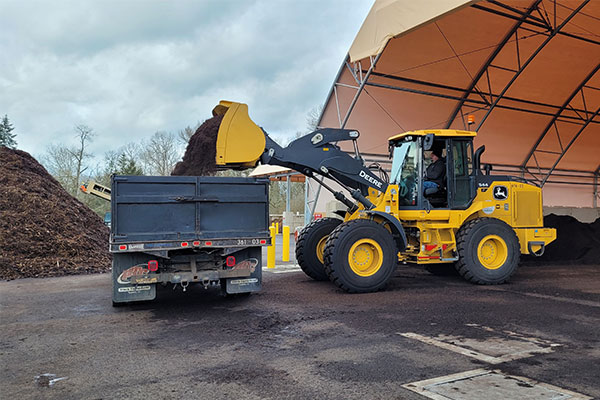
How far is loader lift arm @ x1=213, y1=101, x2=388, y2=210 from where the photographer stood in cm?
786

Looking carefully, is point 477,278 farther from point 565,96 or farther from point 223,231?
point 565,96

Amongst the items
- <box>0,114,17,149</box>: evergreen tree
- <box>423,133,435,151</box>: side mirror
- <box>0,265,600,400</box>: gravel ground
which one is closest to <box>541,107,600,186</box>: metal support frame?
<box>0,265,600,400</box>: gravel ground

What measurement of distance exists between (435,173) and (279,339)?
5.42 m

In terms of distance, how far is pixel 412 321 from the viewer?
641 cm

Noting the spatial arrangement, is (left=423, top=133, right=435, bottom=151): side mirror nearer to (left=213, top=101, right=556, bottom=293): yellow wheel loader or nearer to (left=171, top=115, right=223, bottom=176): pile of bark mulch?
(left=213, top=101, right=556, bottom=293): yellow wheel loader

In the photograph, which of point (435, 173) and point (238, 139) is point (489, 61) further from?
point (238, 139)

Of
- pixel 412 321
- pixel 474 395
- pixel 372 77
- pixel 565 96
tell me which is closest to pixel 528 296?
pixel 412 321

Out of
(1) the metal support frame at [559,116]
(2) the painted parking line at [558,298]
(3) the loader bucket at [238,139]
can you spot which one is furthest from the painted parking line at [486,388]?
(1) the metal support frame at [559,116]

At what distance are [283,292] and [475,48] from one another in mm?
11770

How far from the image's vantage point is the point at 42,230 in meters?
12.8

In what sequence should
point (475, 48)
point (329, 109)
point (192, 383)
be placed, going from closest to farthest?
1. point (192, 383)
2. point (475, 48)
3. point (329, 109)

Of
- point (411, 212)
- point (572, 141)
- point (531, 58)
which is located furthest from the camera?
point (572, 141)

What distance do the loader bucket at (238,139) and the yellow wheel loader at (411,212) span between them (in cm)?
3

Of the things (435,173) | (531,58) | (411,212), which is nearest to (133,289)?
(411,212)
